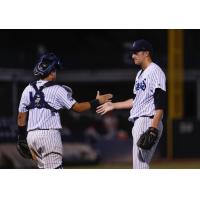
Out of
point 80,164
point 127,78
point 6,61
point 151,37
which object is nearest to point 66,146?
point 80,164

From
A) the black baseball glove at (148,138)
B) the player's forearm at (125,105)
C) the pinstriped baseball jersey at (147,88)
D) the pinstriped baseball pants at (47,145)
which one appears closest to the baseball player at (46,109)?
the pinstriped baseball pants at (47,145)

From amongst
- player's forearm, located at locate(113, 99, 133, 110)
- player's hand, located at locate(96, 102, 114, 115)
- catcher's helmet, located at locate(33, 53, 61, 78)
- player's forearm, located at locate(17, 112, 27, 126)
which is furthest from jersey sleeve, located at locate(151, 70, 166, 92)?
player's forearm, located at locate(17, 112, 27, 126)

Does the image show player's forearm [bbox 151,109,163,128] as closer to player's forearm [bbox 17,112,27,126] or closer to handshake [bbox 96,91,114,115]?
handshake [bbox 96,91,114,115]

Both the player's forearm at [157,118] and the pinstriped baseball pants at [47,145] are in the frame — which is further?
the pinstriped baseball pants at [47,145]

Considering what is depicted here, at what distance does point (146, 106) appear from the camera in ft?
30.3

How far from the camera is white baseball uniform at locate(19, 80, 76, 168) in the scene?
9.25 meters

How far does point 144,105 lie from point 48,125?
4.06 feet

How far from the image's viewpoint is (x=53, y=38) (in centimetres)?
2266

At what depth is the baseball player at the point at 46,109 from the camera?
9250 mm

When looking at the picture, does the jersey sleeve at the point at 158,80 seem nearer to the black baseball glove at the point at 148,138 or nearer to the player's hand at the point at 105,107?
the black baseball glove at the point at 148,138

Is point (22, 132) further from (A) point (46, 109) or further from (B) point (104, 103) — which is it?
(B) point (104, 103)

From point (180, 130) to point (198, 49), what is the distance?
13.3ft

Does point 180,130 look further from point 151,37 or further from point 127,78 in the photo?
point 151,37

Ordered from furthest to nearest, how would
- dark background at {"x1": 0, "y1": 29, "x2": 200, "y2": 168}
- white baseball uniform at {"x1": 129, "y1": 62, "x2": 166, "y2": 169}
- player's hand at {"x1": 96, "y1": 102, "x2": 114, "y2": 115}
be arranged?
1. dark background at {"x1": 0, "y1": 29, "x2": 200, "y2": 168}
2. player's hand at {"x1": 96, "y1": 102, "x2": 114, "y2": 115}
3. white baseball uniform at {"x1": 129, "y1": 62, "x2": 166, "y2": 169}
